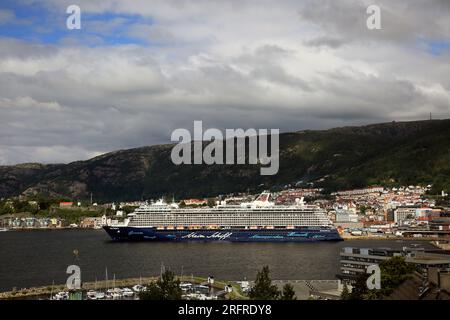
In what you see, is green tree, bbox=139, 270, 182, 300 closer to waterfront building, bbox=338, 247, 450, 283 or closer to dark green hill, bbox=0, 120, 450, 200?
waterfront building, bbox=338, 247, 450, 283

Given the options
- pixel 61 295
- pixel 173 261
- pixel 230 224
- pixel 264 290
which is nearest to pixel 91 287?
pixel 61 295

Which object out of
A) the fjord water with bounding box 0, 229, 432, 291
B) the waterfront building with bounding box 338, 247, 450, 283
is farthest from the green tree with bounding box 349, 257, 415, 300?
the fjord water with bounding box 0, 229, 432, 291

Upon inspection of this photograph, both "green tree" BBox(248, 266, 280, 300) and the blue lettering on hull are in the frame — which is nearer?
"green tree" BBox(248, 266, 280, 300)

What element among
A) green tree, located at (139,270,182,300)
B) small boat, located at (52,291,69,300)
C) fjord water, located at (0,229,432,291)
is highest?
green tree, located at (139,270,182,300)

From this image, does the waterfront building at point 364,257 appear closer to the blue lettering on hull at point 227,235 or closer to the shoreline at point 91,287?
the shoreline at point 91,287

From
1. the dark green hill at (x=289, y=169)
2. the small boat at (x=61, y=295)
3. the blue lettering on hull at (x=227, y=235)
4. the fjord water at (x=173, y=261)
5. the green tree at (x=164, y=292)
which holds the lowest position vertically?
the fjord water at (x=173, y=261)

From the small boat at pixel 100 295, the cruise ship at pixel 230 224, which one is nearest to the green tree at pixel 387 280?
the small boat at pixel 100 295
